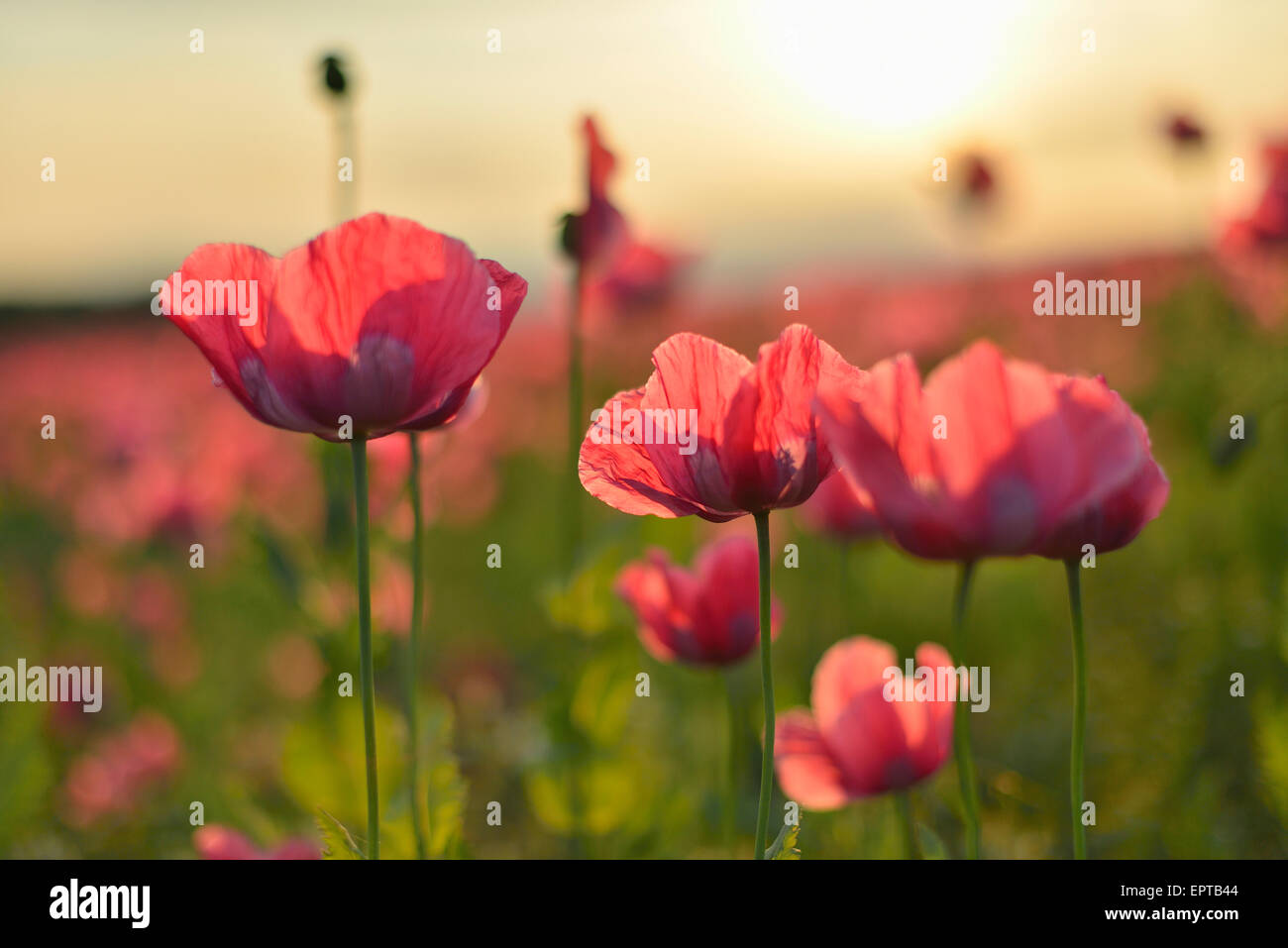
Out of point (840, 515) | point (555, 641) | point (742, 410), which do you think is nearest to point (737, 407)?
point (742, 410)

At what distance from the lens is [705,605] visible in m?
1.53

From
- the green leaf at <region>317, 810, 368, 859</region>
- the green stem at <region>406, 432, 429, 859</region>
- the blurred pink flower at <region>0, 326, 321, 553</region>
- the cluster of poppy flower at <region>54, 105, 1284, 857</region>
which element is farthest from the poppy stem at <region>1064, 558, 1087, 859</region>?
the blurred pink flower at <region>0, 326, 321, 553</region>

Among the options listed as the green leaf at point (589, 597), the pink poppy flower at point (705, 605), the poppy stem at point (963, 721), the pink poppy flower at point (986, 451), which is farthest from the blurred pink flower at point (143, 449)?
the pink poppy flower at point (986, 451)

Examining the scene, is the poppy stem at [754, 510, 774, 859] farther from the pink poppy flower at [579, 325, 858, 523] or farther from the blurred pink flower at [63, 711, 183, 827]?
the blurred pink flower at [63, 711, 183, 827]

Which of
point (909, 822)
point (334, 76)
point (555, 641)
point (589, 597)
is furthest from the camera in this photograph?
point (555, 641)

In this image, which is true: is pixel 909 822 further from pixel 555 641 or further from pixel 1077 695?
pixel 555 641

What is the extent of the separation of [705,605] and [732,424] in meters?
0.68

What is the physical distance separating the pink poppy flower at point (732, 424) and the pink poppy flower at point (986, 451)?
0.29 feet

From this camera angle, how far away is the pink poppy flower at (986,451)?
77 centimetres

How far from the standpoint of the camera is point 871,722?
3.95 ft

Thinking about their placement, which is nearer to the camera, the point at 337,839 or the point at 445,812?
the point at 337,839

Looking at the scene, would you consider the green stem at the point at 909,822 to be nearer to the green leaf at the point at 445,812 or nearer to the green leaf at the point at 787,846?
the green leaf at the point at 787,846
